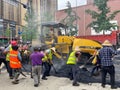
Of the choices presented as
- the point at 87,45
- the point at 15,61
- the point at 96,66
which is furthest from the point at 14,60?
the point at 87,45

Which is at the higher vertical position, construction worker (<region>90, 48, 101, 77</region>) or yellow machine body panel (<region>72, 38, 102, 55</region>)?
yellow machine body panel (<region>72, 38, 102, 55</region>)

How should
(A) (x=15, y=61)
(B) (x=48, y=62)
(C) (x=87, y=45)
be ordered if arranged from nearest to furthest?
1. (A) (x=15, y=61)
2. (B) (x=48, y=62)
3. (C) (x=87, y=45)

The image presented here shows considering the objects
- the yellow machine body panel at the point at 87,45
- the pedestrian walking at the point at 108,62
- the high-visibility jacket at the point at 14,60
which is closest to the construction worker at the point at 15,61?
the high-visibility jacket at the point at 14,60

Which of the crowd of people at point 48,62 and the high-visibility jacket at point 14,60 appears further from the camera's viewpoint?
the high-visibility jacket at point 14,60

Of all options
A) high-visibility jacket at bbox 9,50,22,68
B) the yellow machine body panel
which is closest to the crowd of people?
high-visibility jacket at bbox 9,50,22,68

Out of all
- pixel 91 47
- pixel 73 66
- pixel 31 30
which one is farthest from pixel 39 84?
pixel 31 30

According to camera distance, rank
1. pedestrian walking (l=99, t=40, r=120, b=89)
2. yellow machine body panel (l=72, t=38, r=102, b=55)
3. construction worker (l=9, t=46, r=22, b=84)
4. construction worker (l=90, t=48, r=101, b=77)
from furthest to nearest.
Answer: yellow machine body panel (l=72, t=38, r=102, b=55), construction worker (l=90, t=48, r=101, b=77), construction worker (l=9, t=46, r=22, b=84), pedestrian walking (l=99, t=40, r=120, b=89)

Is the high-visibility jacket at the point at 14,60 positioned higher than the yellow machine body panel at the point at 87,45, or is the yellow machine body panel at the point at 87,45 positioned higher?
the yellow machine body panel at the point at 87,45

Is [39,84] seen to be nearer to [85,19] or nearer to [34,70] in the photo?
[34,70]

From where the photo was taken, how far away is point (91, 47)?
58.0 ft

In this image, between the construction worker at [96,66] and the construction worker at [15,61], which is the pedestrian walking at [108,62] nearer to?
the construction worker at [96,66]

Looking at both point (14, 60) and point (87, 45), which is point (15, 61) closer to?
point (14, 60)

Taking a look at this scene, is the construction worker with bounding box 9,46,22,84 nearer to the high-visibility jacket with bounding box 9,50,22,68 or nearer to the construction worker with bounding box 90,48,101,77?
the high-visibility jacket with bounding box 9,50,22,68

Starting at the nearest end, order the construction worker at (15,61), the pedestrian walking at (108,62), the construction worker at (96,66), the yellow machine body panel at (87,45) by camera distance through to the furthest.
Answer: the pedestrian walking at (108,62)
the construction worker at (15,61)
the construction worker at (96,66)
the yellow machine body panel at (87,45)
